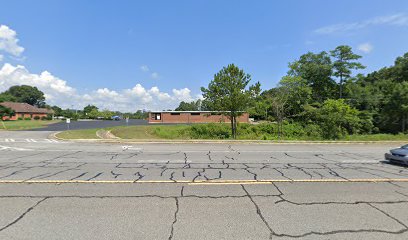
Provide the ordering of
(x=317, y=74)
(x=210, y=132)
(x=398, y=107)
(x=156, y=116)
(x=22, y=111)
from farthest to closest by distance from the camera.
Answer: (x=22, y=111)
(x=156, y=116)
(x=317, y=74)
(x=398, y=107)
(x=210, y=132)

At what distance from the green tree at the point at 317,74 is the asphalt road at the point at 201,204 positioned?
40.6 metres

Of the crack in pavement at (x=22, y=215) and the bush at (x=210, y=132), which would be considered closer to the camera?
the crack in pavement at (x=22, y=215)

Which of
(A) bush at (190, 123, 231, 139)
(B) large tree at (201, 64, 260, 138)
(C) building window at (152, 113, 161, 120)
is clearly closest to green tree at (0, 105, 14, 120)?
(C) building window at (152, 113, 161, 120)

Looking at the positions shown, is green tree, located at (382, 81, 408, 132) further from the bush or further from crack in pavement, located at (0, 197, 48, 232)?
crack in pavement, located at (0, 197, 48, 232)

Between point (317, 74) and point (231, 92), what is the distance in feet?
98.4

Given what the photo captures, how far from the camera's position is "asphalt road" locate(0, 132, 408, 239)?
3.52 m

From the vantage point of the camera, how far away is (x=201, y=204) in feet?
15.1

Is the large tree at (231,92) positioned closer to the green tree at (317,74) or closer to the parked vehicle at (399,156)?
the parked vehicle at (399,156)

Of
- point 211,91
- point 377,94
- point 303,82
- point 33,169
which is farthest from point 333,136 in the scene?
point 377,94

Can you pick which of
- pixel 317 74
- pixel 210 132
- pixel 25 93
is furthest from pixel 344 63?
pixel 25 93

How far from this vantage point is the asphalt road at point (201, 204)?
3518 mm

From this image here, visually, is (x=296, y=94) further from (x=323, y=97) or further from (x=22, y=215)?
(x=22, y=215)

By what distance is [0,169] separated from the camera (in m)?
7.91

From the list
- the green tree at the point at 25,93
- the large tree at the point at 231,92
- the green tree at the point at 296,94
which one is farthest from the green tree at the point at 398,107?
the green tree at the point at 25,93
